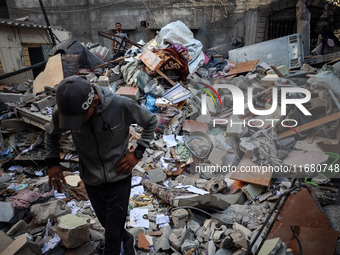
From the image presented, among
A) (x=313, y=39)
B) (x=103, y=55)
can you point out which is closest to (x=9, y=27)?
(x=103, y=55)

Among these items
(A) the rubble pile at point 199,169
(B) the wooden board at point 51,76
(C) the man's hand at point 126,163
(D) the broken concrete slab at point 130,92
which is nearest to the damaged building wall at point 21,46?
(A) the rubble pile at point 199,169

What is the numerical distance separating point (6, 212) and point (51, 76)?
4.53 meters

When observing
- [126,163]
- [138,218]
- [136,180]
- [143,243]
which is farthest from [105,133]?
[136,180]

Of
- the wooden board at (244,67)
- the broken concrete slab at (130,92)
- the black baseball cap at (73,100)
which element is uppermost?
the black baseball cap at (73,100)

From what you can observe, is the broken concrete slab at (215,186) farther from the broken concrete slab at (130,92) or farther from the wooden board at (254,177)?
the broken concrete slab at (130,92)

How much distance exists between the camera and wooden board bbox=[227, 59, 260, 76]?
8297 mm

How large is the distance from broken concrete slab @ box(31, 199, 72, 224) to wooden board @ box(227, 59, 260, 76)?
717 centimetres

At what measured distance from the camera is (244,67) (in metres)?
8.56

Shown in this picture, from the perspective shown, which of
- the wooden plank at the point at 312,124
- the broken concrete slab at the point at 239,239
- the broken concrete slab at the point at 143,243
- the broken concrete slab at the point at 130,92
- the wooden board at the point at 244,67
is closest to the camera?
the broken concrete slab at the point at 239,239

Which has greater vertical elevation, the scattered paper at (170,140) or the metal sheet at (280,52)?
the metal sheet at (280,52)

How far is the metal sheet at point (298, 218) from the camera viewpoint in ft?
8.77

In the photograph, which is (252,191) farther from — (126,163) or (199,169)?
(126,163)

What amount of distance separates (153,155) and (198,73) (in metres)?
4.62

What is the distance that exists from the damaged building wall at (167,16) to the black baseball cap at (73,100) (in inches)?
448
